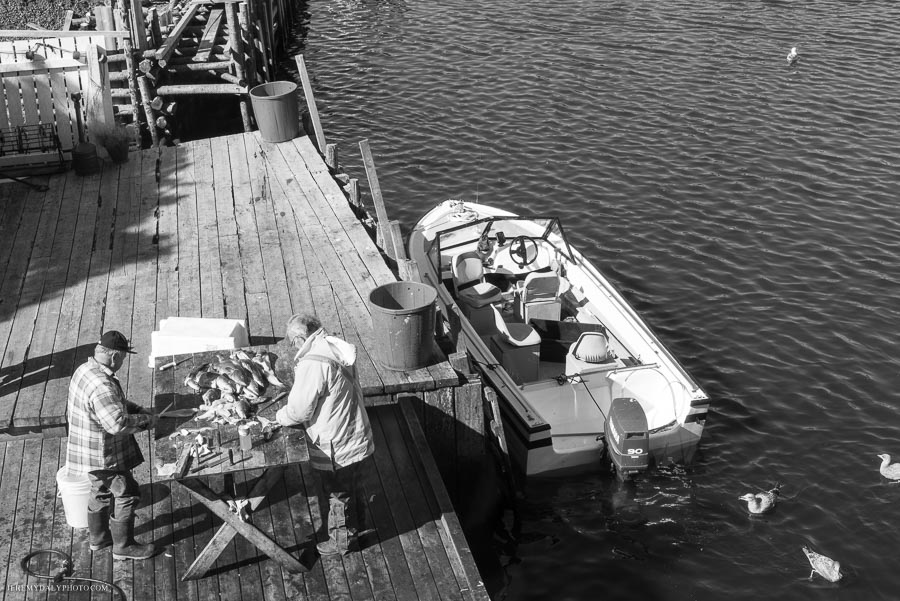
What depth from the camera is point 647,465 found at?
1134 centimetres

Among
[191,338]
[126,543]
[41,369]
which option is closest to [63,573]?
[126,543]

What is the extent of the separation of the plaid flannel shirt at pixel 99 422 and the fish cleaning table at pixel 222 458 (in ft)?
0.86

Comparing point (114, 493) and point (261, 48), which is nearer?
point (114, 493)

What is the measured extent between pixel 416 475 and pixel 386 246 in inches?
162

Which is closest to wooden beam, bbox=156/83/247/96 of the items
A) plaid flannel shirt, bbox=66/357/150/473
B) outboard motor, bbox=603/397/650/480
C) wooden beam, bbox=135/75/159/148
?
wooden beam, bbox=135/75/159/148

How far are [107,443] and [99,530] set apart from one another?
0.92 meters

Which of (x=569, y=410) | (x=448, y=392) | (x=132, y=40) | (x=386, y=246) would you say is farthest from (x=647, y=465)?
(x=132, y=40)

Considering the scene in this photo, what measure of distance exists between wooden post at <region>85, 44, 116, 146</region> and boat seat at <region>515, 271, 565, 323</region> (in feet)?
22.8

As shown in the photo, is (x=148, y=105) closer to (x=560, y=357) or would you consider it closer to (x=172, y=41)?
(x=172, y=41)

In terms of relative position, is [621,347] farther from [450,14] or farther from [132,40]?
[450,14]

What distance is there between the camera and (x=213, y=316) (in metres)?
10.4

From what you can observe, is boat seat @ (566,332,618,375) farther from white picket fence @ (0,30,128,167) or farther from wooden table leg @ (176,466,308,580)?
white picket fence @ (0,30,128,167)

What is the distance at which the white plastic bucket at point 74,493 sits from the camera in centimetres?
739

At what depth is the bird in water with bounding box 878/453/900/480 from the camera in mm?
11691
